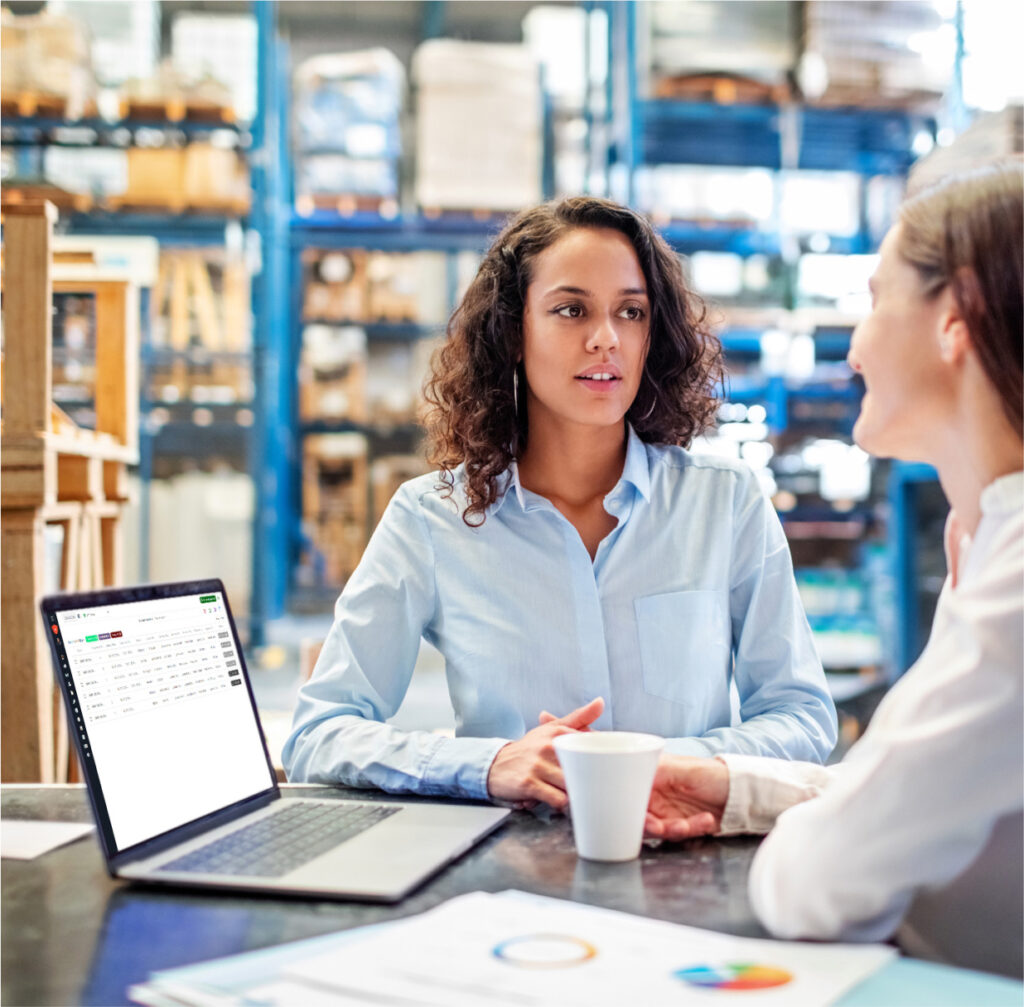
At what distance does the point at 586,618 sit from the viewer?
57.9 inches

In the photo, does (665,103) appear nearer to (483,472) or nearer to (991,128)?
(991,128)

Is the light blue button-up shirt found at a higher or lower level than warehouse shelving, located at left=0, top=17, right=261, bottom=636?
lower

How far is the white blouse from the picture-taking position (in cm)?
66

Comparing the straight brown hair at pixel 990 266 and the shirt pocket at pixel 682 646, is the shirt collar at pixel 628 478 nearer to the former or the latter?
the shirt pocket at pixel 682 646

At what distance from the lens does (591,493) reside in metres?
1.64

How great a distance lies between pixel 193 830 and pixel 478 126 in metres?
4.92

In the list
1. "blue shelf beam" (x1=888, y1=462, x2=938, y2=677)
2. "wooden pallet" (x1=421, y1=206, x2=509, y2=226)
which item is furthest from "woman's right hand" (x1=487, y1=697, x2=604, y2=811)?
"wooden pallet" (x1=421, y1=206, x2=509, y2=226)

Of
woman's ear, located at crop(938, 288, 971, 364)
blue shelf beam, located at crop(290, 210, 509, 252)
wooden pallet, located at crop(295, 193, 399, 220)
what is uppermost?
wooden pallet, located at crop(295, 193, 399, 220)

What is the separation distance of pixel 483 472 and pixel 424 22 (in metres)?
7.07

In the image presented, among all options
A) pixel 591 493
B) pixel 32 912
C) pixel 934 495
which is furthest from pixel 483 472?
pixel 934 495

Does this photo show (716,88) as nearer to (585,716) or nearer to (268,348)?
(268,348)

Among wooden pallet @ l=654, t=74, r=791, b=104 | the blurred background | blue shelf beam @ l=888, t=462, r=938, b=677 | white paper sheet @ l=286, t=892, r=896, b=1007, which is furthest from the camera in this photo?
wooden pallet @ l=654, t=74, r=791, b=104

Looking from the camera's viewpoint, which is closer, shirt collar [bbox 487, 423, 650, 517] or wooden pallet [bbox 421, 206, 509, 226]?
shirt collar [bbox 487, 423, 650, 517]

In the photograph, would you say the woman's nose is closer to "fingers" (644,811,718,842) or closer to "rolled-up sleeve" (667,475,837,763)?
"rolled-up sleeve" (667,475,837,763)
